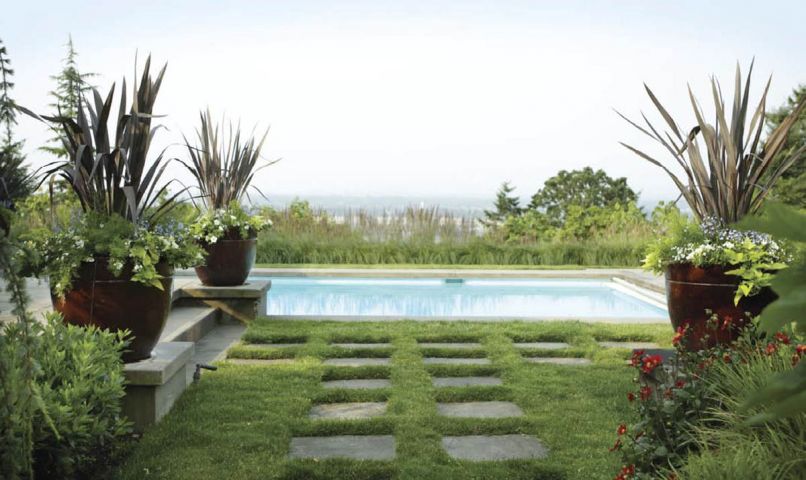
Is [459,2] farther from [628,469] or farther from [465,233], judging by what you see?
[628,469]

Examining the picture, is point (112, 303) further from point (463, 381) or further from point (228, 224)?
point (228, 224)

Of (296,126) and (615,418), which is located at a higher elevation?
(296,126)

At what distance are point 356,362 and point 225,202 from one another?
2.58 m

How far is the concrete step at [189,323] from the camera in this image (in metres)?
4.79

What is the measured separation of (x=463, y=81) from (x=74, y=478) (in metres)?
36.2

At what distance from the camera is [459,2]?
16.9 metres

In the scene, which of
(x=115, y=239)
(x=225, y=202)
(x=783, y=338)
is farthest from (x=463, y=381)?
(x=225, y=202)

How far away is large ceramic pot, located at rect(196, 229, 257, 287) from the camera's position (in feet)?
19.8

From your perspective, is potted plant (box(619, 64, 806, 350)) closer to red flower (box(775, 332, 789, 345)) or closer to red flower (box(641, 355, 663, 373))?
red flower (box(775, 332, 789, 345))

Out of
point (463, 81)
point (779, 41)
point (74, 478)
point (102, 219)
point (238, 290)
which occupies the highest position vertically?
point (463, 81)

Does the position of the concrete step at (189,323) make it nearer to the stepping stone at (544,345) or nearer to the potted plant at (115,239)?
the potted plant at (115,239)

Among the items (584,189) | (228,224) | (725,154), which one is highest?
(584,189)

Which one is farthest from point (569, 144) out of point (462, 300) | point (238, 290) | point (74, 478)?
point (74, 478)

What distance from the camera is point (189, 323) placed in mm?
5168
